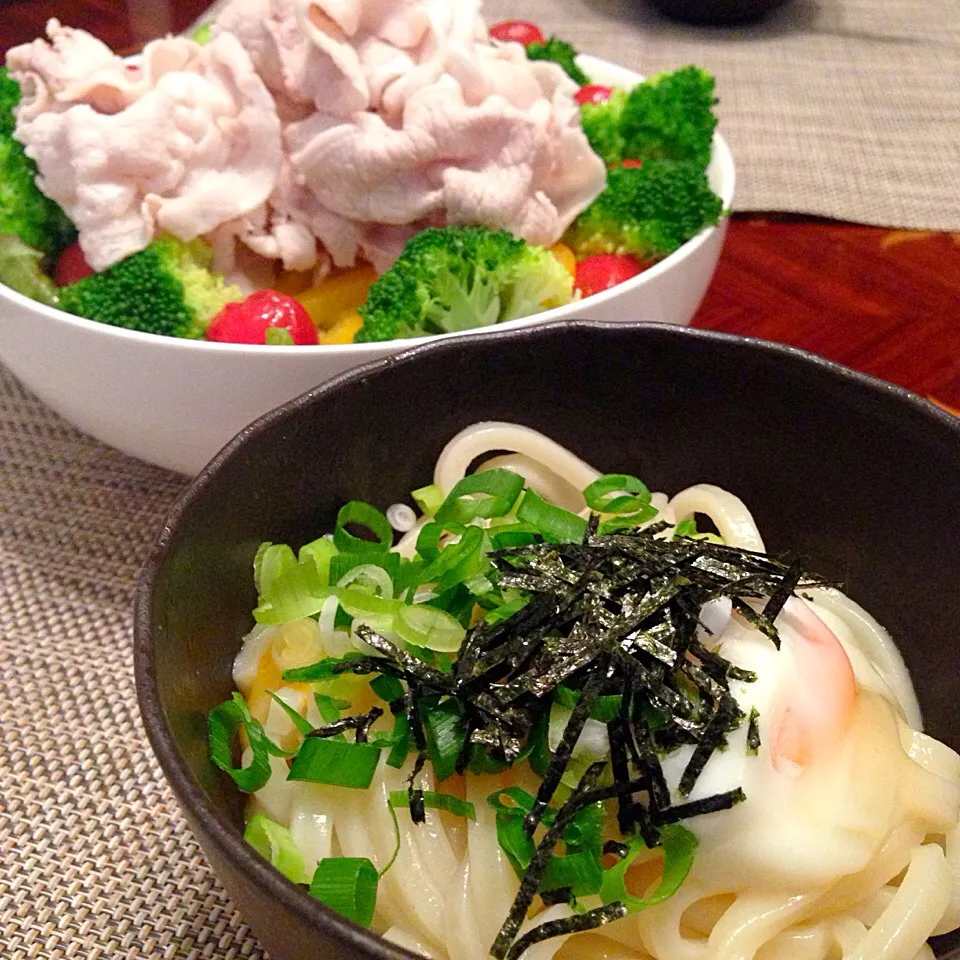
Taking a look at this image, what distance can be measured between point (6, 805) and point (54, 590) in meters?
0.36

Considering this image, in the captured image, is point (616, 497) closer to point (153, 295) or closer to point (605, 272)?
point (605, 272)

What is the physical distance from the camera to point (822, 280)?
1968 millimetres

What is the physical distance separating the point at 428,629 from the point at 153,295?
32.0 inches

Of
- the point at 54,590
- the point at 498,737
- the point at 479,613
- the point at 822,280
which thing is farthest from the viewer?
the point at 822,280

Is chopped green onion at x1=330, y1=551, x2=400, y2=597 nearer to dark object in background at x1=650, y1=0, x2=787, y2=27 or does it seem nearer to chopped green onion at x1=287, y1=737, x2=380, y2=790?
chopped green onion at x1=287, y1=737, x2=380, y2=790

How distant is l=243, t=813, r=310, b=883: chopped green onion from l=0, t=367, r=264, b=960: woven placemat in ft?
0.69

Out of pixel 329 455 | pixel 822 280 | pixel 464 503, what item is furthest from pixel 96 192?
pixel 822 280

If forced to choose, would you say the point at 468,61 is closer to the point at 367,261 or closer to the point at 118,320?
the point at 367,261

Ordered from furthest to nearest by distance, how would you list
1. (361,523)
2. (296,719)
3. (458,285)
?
(458,285) < (361,523) < (296,719)

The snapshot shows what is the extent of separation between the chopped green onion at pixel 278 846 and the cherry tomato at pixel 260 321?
0.77 meters

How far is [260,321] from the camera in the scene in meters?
1.42

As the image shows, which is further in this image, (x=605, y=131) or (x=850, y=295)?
(x=850, y=295)

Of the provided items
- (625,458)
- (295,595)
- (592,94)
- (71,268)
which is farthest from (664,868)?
(592,94)

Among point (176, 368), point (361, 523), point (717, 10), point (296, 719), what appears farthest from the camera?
point (717, 10)
